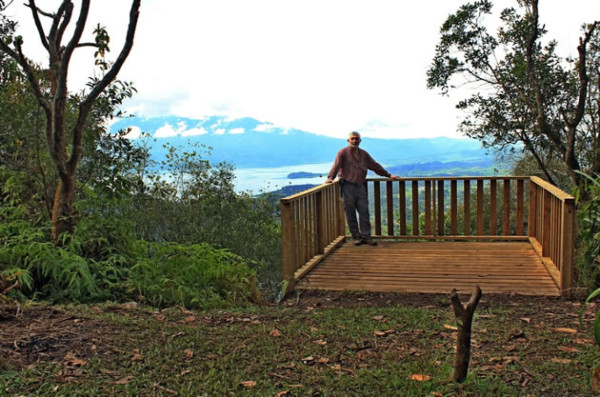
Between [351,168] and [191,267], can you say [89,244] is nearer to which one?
[191,267]

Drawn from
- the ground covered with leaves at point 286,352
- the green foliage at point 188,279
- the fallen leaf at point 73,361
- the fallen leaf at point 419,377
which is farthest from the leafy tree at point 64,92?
the fallen leaf at point 419,377

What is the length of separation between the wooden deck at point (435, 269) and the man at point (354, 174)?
0.51m

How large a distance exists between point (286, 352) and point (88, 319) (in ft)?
4.73

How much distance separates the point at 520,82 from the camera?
1035 centimetres

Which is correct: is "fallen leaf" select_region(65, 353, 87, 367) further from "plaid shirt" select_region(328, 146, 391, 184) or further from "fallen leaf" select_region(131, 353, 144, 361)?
"plaid shirt" select_region(328, 146, 391, 184)

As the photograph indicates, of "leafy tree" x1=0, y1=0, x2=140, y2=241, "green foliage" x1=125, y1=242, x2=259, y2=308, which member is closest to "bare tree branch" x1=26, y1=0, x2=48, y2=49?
"leafy tree" x1=0, y1=0, x2=140, y2=241

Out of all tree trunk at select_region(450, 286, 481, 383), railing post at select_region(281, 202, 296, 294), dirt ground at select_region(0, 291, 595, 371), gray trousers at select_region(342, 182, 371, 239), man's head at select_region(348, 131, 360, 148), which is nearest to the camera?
tree trunk at select_region(450, 286, 481, 383)

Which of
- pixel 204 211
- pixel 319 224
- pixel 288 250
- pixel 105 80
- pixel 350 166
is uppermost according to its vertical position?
pixel 105 80

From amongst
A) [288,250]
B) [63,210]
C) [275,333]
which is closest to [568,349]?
[275,333]

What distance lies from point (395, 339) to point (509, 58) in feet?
28.6

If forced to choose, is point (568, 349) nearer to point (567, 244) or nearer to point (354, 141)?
point (567, 244)

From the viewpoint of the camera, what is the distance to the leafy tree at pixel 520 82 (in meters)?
10.1

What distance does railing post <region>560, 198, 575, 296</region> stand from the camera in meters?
4.71

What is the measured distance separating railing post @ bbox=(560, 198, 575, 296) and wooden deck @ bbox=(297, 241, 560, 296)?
0.14 meters
